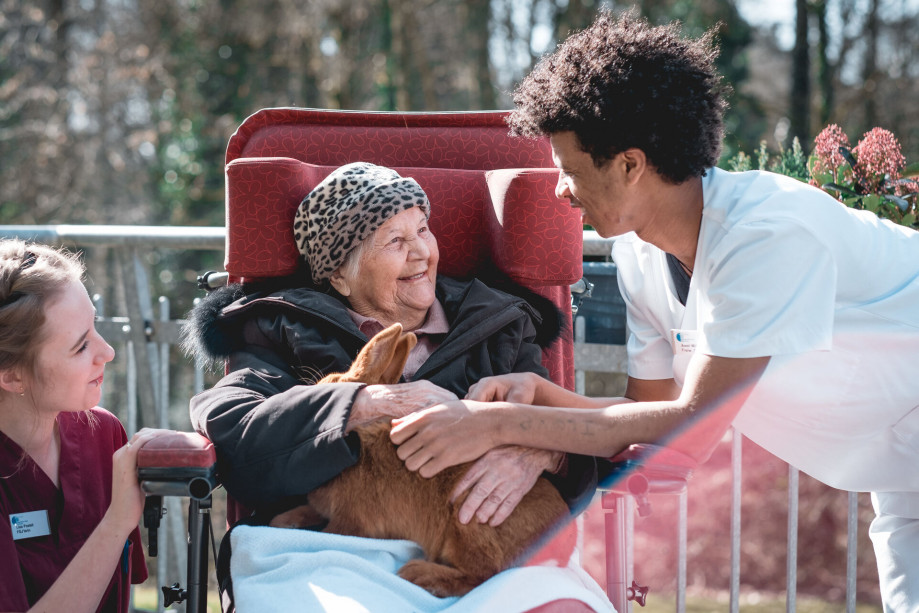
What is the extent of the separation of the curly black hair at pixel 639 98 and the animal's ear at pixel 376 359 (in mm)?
639

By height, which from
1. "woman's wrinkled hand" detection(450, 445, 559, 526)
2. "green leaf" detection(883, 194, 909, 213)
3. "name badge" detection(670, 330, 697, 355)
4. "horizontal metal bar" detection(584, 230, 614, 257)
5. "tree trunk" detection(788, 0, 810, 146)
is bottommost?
"woman's wrinkled hand" detection(450, 445, 559, 526)

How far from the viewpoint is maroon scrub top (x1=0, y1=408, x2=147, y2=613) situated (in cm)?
185

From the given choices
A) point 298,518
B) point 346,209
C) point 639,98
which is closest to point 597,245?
point 346,209

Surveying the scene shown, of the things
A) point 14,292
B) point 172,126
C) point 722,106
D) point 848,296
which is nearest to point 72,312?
point 14,292

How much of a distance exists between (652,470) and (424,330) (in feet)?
2.76

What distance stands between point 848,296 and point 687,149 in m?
0.51

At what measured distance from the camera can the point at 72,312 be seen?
77.6 inches

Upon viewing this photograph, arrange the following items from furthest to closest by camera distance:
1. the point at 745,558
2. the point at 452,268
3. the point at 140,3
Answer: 1. the point at 140,3
2. the point at 745,558
3. the point at 452,268

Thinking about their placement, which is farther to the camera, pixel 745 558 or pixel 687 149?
pixel 745 558

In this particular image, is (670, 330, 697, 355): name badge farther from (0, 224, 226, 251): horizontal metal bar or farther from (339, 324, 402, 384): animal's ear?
(0, 224, 226, 251): horizontal metal bar

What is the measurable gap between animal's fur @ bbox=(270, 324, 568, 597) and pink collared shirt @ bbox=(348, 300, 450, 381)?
0.43m

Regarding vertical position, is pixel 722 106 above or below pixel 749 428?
above

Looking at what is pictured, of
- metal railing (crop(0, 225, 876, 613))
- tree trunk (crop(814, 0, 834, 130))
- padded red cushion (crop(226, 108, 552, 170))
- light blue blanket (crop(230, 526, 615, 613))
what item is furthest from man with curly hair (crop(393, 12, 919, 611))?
tree trunk (crop(814, 0, 834, 130))

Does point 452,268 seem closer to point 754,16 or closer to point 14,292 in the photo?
point 14,292
